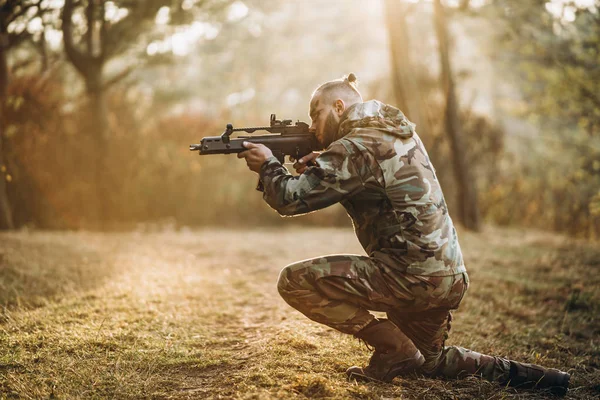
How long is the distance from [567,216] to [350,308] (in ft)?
30.7

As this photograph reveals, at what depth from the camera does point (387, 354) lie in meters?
3.15

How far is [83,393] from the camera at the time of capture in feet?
9.37

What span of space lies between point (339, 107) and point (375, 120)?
0.88ft

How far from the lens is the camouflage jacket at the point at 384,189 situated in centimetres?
297

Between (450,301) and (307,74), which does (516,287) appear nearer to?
(450,301)

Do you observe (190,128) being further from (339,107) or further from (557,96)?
(339,107)

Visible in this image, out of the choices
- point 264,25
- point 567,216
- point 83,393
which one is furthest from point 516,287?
point 264,25

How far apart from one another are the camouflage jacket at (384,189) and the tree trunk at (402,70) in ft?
26.6

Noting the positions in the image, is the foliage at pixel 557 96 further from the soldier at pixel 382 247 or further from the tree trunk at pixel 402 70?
the soldier at pixel 382 247

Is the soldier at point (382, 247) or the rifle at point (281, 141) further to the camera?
the rifle at point (281, 141)

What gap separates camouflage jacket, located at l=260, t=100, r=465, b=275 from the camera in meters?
2.97

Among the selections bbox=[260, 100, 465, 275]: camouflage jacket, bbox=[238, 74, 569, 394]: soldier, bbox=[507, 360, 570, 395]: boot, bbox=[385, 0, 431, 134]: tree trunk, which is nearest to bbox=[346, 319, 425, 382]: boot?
bbox=[238, 74, 569, 394]: soldier

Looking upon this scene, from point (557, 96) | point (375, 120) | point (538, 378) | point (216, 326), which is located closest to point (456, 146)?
point (557, 96)

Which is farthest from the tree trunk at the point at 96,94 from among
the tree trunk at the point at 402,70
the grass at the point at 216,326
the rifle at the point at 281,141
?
the rifle at the point at 281,141
